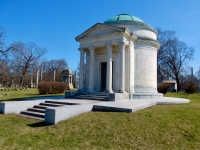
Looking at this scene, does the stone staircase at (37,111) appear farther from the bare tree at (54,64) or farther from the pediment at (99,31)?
the bare tree at (54,64)

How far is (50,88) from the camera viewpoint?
20172 mm

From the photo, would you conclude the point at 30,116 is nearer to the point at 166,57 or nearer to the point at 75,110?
the point at 75,110

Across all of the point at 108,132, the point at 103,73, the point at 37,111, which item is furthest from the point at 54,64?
the point at 108,132

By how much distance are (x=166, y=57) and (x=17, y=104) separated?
32957 millimetres

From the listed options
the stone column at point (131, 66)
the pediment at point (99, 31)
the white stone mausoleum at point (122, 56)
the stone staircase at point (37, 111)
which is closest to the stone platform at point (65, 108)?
the stone staircase at point (37, 111)

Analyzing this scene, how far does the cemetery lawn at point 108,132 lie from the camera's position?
4.71 meters

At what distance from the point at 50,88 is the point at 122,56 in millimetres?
12207

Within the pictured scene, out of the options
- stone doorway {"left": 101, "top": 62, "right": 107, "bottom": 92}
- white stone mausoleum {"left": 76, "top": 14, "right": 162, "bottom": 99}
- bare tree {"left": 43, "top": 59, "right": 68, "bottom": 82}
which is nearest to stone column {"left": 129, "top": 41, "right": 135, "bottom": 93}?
white stone mausoleum {"left": 76, "top": 14, "right": 162, "bottom": 99}

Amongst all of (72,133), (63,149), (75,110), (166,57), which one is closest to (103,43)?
(75,110)

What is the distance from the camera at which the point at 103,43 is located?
12609 millimetres

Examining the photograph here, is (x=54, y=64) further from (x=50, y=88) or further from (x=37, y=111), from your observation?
(x=37, y=111)

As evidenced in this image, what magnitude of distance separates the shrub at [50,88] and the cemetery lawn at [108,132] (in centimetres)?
1283

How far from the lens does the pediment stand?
39.4ft

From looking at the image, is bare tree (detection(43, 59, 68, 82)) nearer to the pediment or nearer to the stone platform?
the pediment
